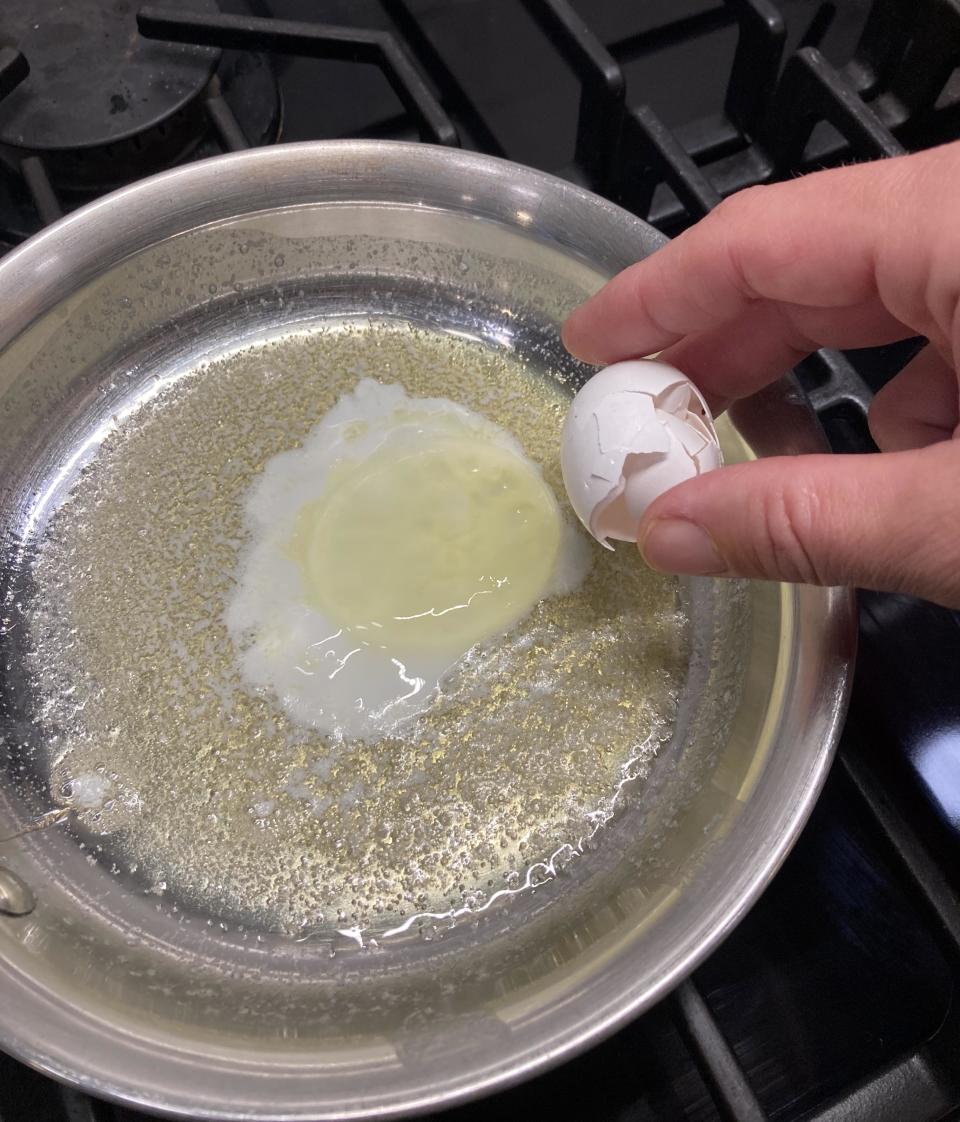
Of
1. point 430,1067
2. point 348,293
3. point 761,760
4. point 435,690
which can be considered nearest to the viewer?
point 430,1067

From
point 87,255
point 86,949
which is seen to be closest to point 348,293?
point 87,255

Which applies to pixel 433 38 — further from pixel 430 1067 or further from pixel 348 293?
pixel 430 1067

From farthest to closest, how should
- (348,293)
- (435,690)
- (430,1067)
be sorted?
(348,293) < (435,690) < (430,1067)

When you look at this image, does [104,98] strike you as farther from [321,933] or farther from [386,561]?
[321,933]

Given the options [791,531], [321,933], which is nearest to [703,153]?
[791,531]

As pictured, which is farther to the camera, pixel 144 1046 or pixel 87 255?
pixel 87 255
